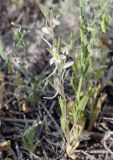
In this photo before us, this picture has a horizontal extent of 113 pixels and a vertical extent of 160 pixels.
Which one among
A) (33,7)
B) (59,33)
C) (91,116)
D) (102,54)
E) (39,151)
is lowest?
(39,151)

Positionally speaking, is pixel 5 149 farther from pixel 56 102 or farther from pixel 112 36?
pixel 112 36

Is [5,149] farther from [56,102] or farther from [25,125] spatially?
[56,102]

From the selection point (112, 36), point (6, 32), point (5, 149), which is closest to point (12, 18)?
point (6, 32)

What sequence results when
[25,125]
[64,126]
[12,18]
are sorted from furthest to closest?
[12,18] < [25,125] < [64,126]

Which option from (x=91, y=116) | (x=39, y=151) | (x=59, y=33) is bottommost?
(x=39, y=151)

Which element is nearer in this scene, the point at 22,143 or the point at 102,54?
the point at 22,143

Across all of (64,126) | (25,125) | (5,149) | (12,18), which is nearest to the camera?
(64,126)

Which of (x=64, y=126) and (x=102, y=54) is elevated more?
(x=102, y=54)

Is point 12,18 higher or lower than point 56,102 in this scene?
higher

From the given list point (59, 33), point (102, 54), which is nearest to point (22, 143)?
point (102, 54)
